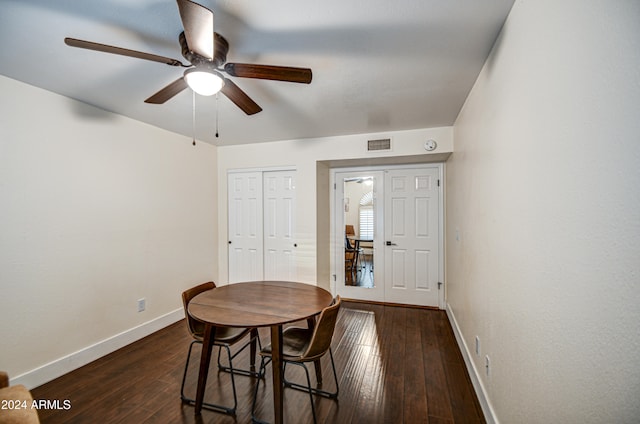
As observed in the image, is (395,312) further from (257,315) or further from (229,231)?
(229,231)

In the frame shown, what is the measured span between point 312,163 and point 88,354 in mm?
3109

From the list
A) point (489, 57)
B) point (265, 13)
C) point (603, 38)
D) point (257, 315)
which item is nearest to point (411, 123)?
point (489, 57)

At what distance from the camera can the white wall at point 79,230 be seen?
6.50 ft

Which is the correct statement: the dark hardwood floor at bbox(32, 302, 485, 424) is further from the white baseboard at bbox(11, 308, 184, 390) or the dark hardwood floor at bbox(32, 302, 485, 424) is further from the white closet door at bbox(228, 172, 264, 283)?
the white closet door at bbox(228, 172, 264, 283)

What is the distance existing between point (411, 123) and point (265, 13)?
2142mm

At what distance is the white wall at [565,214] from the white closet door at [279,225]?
8.67 feet

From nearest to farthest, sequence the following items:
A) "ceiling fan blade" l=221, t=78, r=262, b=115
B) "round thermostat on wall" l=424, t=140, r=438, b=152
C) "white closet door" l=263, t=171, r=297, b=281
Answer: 1. "ceiling fan blade" l=221, t=78, r=262, b=115
2. "round thermostat on wall" l=424, t=140, r=438, b=152
3. "white closet door" l=263, t=171, r=297, b=281

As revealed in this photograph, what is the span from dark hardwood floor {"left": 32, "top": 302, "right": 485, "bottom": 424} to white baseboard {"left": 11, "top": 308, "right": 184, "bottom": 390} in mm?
61

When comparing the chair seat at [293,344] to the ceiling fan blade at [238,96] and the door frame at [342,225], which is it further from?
the door frame at [342,225]

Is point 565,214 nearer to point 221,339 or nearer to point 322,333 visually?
point 322,333

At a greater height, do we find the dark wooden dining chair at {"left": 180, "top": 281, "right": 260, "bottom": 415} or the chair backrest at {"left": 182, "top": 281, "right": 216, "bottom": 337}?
the chair backrest at {"left": 182, "top": 281, "right": 216, "bottom": 337}

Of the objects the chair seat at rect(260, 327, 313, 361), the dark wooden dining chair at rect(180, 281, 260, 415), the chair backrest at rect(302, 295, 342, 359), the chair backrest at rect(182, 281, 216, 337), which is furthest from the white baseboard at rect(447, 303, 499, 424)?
the chair backrest at rect(182, 281, 216, 337)

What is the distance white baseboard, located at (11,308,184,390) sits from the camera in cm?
203

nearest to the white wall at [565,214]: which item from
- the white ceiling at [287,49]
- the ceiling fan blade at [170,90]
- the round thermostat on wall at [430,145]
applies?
the white ceiling at [287,49]
